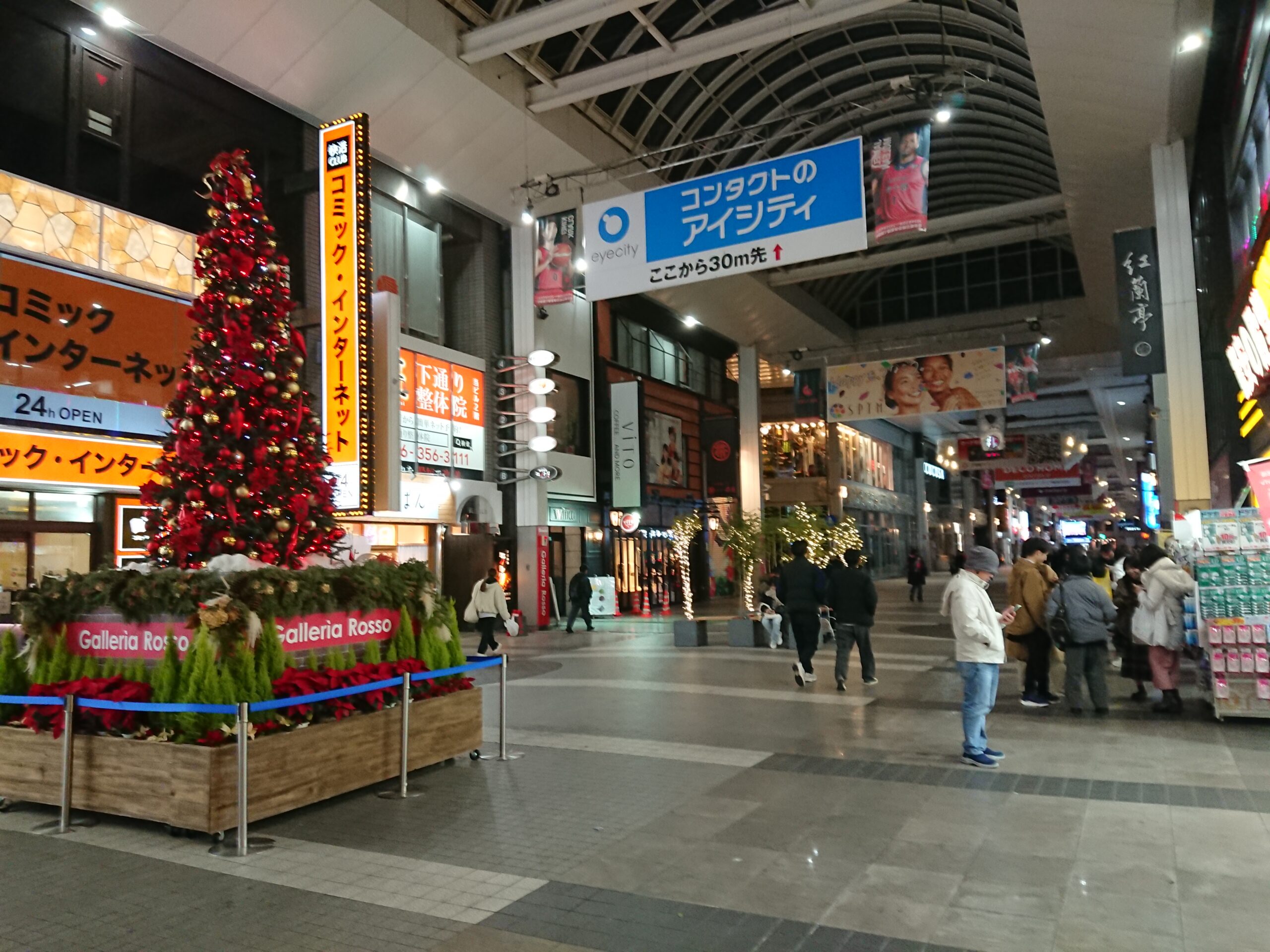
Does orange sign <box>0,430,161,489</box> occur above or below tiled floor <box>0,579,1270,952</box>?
above

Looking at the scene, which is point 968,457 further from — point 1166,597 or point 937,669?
point 1166,597

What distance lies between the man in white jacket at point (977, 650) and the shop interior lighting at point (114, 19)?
46.9 ft

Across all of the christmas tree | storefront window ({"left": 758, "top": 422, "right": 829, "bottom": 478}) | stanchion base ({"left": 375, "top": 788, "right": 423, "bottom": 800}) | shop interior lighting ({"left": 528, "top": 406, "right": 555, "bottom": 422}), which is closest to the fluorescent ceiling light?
shop interior lighting ({"left": 528, "top": 406, "right": 555, "bottom": 422})

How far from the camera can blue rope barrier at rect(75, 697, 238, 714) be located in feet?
17.6

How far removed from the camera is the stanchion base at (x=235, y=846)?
5211 mm

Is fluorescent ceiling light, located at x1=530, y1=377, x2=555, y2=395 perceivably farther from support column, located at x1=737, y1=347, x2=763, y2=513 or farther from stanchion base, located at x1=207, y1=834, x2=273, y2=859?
stanchion base, located at x1=207, y1=834, x2=273, y2=859

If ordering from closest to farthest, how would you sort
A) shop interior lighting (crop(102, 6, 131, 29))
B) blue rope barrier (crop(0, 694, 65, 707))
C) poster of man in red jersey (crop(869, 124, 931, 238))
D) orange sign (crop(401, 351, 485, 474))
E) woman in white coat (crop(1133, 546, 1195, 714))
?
blue rope barrier (crop(0, 694, 65, 707)) → woman in white coat (crop(1133, 546, 1195, 714)) → poster of man in red jersey (crop(869, 124, 931, 238)) → shop interior lighting (crop(102, 6, 131, 29)) → orange sign (crop(401, 351, 485, 474))

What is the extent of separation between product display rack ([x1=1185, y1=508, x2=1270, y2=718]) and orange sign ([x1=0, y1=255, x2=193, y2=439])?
1273 centimetres

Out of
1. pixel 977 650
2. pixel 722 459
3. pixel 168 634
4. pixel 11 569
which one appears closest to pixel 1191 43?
pixel 977 650

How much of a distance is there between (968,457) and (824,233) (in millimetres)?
33329

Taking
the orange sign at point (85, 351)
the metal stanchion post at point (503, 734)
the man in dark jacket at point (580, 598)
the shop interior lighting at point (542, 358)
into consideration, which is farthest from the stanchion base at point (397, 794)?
the shop interior lighting at point (542, 358)

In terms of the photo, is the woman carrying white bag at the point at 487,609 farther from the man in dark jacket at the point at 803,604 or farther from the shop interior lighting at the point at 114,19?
the shop interior lighting at the point at 114,19

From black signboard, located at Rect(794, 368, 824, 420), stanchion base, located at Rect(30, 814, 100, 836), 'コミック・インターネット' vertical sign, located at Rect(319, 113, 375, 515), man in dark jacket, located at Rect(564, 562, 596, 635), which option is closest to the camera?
stanchion base, located at Rect(30, 814, 100, 836)

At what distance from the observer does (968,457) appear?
4197cm
